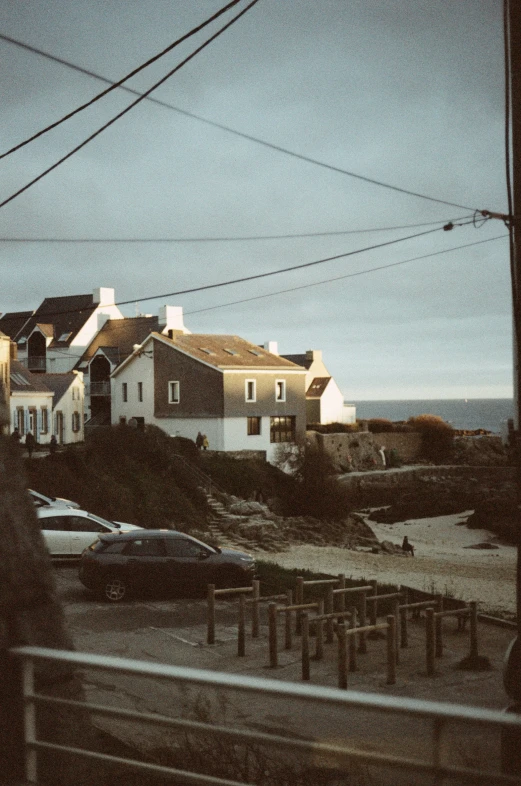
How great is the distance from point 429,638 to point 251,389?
42.7 m

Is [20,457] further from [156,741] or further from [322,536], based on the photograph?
[322,536]

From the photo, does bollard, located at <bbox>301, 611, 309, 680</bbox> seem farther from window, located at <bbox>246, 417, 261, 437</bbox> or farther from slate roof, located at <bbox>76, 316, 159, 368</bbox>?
slate roof, located at <bbox>76, 316, 159, 368</bbox>

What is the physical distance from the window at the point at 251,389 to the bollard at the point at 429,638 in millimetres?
42132

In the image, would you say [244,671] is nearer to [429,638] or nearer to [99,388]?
[429,638]

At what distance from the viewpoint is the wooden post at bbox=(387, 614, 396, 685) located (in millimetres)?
12891

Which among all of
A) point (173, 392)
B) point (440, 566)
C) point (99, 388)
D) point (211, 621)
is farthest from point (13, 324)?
point (211, 621)

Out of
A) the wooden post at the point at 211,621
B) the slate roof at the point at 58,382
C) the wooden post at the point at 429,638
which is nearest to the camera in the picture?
the wooden post at the point at 429,638

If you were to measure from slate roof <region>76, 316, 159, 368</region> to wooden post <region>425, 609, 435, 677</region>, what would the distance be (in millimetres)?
51631

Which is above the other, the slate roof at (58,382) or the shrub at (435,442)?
the slate roof at (58,382)

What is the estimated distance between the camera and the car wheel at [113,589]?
19.0 meters

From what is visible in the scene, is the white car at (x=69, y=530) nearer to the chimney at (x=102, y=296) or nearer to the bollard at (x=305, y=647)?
the bollard at (x=305, y=647)

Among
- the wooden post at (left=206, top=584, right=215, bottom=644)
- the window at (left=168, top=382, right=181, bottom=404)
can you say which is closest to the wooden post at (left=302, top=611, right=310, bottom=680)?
the wooden post at (left=206, top=584, right=215, bottom=644)

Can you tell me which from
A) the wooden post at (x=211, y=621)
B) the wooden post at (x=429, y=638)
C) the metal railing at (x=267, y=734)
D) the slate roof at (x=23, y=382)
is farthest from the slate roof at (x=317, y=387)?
the metal railing at (x=267, y=734)

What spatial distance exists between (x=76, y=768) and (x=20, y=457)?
189cm
